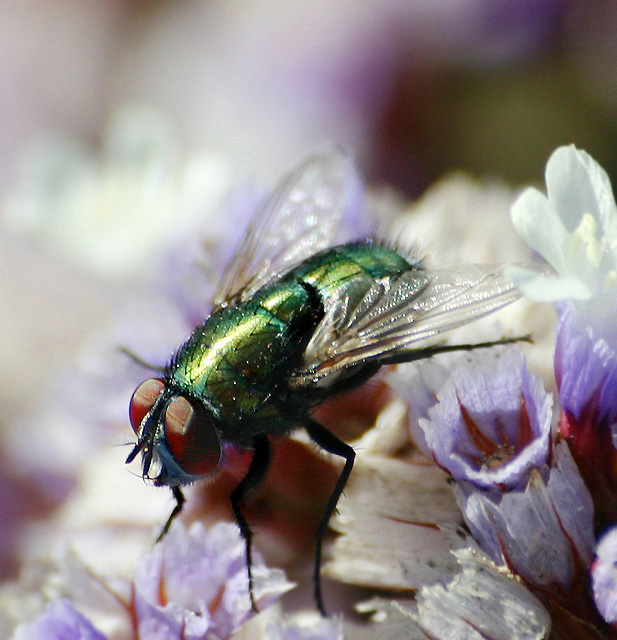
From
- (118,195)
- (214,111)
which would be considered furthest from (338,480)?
(214,111)

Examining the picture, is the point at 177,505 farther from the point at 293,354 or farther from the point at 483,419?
the point at 483,419

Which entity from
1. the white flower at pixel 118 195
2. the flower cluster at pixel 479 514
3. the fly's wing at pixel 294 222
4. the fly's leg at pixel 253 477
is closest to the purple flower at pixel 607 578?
the flower cluster at pixel 479 514

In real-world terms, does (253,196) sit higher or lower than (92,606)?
higher

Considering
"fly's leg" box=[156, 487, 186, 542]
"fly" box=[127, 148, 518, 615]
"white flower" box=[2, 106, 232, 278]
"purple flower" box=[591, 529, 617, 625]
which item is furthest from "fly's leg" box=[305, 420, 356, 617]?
"white flower" box=[2, 106, 232, 278]

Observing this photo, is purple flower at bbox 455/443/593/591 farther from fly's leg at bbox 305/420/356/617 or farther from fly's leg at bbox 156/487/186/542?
fly's leg at bbox 156/487/186/542

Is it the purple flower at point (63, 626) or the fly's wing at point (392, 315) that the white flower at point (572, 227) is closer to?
the fly's wing at point (392, 315)

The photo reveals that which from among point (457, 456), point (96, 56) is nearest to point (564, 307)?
point (457, 456)

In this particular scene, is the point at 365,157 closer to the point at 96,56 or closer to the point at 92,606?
the point at 96,56
